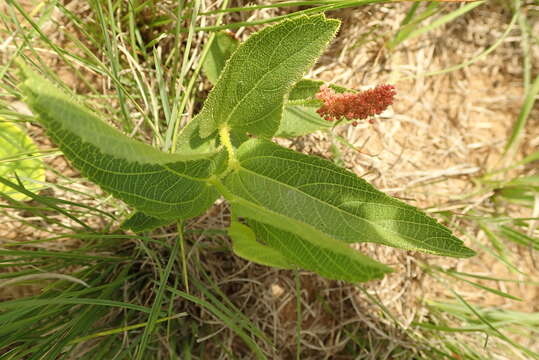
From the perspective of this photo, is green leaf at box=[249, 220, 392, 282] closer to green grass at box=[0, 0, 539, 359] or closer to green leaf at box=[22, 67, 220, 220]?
green leaf at box=[22, 67, 220, 220]

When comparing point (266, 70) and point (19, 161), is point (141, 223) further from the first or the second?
point (19, 161)

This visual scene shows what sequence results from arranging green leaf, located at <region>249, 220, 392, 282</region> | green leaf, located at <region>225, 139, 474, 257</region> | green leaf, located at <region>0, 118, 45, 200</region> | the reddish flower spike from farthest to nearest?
1. green leaf, located at <region>0, 118, 45, 200</region>
2. the reddish flower spike
3. green leaf, located at <region>225, 139, 474, 257</region>
4. green leaf, located at <region>249, 220, 392, 282</region>

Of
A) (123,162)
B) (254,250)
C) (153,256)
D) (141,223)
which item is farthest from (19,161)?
(254,250)

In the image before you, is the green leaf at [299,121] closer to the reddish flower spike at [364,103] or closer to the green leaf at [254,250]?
the reddish flower spike at [364,103]

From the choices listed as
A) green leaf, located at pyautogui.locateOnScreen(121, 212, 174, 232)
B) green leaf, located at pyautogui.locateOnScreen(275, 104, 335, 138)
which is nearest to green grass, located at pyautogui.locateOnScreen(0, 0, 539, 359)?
green leaf, located at pyautogui.locateOnScreen(121, 212, 174, 232)

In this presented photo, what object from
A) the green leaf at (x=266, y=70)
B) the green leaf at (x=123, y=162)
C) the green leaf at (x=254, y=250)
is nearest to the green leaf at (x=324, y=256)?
the green leaf at (x=254, y=250)
